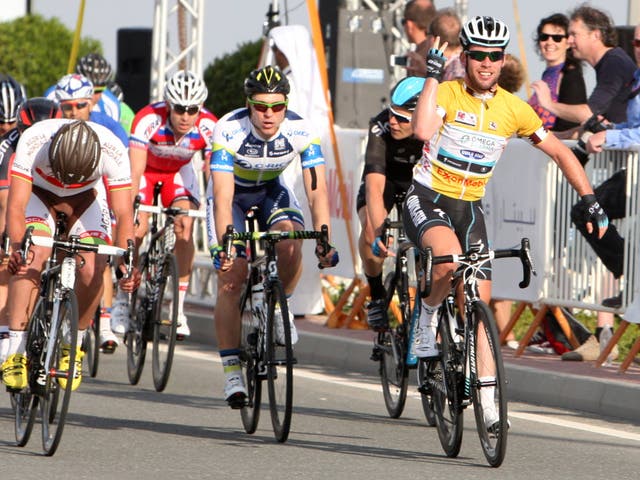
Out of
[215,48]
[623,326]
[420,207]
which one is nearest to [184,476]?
[420,207]

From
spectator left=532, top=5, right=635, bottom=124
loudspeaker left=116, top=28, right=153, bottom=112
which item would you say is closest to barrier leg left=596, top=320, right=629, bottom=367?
spectator left=532, top=5, right=635, bottom=124

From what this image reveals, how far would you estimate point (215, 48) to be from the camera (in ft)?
102

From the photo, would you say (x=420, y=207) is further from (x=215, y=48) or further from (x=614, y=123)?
(x=215, y=48)

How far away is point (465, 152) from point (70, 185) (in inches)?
88.0

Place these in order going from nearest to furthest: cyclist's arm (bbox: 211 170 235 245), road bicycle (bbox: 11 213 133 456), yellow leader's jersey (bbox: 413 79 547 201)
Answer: road bicycle (bbox: 11 213 133 456) → yellow leader's jersey (bbox: 413 79 547 201) → cyclist's arm (bbox: 211 170 235 245)

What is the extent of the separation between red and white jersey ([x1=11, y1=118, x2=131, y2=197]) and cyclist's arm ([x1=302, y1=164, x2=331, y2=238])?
1.05 meters

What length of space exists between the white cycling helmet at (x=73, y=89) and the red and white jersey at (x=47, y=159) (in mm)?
2280

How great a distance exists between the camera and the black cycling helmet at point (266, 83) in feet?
31.4

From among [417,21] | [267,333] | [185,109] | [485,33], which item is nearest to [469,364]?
[267,333]

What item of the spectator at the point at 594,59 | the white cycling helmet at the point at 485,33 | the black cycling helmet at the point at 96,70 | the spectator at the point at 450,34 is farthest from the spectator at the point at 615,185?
the black cycling helmet at the point at 96,70

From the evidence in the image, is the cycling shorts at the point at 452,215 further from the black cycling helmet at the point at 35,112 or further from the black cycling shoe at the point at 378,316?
the black cycling helmet at the point at 35,112

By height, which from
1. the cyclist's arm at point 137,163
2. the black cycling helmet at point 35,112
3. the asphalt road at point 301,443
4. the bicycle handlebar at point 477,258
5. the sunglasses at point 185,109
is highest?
the sunglasses at point 185,109

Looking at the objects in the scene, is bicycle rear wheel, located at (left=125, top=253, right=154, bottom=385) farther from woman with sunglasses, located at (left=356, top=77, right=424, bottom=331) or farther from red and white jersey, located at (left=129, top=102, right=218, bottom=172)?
woman with sunglasses, located at (left=356, top=77, right=424, bottom=331)

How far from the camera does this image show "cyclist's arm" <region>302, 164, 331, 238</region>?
961cm
